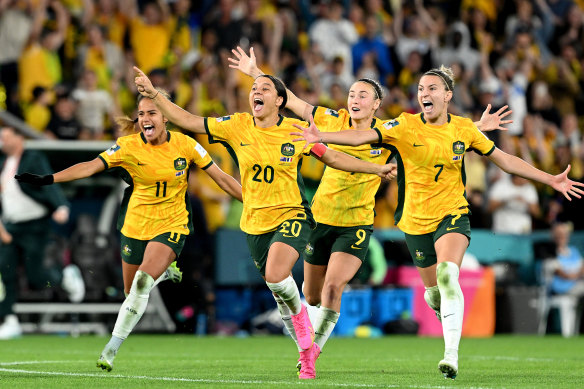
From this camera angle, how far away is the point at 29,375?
9.62 metres

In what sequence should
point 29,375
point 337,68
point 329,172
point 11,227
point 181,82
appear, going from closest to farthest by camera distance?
point 29,375 < point 329,172 < point 11,227 < point 181,82 < point 337,68

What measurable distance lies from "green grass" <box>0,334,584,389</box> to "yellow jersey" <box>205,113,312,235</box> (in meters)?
1.36

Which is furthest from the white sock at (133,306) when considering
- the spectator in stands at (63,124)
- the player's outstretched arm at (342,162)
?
the spectator in stands at (63,124)

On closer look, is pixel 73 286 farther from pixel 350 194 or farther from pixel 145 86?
pixel 145 86

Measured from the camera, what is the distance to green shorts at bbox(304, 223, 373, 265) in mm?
10477

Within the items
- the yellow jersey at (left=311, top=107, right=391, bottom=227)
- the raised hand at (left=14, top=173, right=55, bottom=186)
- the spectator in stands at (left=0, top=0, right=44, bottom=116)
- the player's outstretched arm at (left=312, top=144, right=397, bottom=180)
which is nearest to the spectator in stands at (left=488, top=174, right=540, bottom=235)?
the spectator in stands at (left=0, top=0, right=44, bottom=116)

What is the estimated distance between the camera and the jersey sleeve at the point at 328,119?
35.6ft

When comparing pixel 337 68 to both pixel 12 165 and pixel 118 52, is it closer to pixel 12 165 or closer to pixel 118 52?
pixel 118 52

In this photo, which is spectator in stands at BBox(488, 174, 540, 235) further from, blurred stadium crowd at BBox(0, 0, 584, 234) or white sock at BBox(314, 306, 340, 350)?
white sock at BBox(314, 306, 340, 350)

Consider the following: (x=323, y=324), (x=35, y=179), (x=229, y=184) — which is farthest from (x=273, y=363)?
(x=35, y=179)

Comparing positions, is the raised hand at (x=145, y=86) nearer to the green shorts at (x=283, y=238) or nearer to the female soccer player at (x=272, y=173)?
the female soccer player at (x=272, y=173)

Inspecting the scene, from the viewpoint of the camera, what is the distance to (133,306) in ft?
32.6

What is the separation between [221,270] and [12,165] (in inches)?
141

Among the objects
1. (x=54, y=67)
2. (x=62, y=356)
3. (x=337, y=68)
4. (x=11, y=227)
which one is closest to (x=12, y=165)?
(x=11, y=227)
